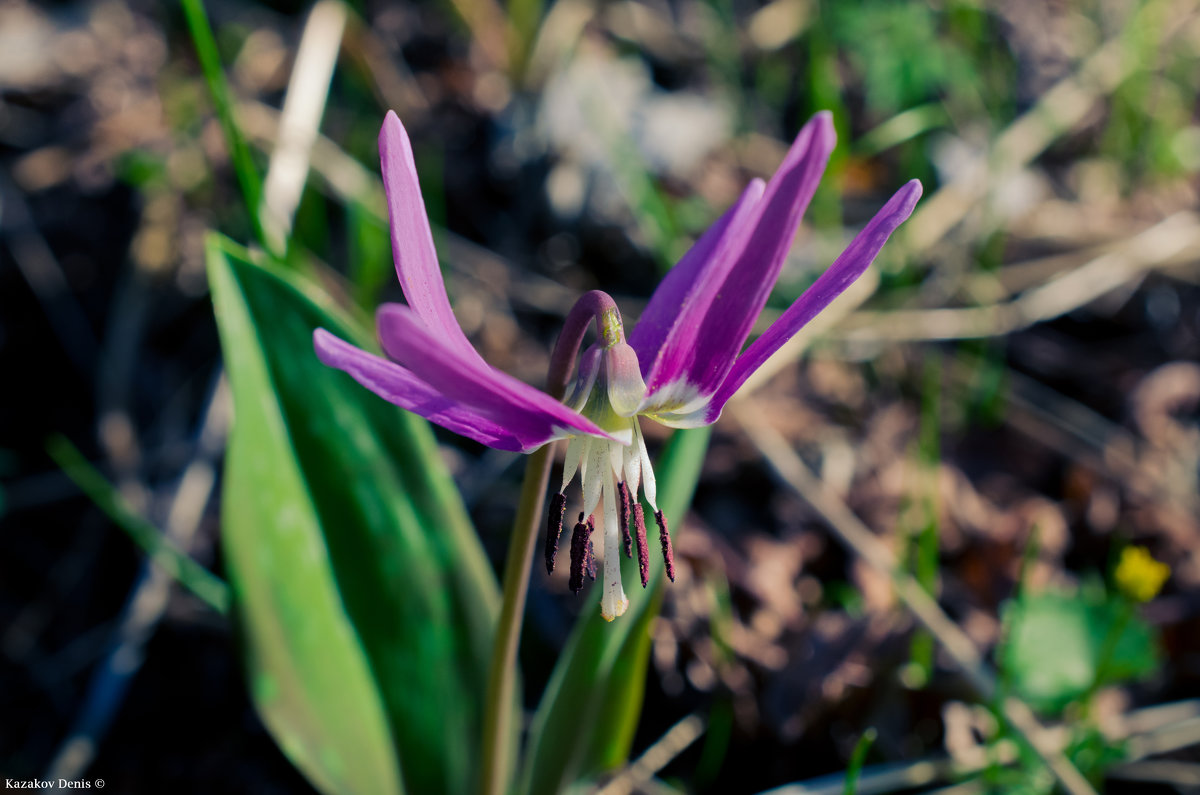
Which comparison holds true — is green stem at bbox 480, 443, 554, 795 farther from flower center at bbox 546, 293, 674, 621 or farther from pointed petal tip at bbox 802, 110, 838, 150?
pointed petal tip at bbox 802, 110, 838, 150

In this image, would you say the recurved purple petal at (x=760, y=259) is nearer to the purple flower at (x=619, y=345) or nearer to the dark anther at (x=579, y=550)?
the purple flower at (x=619, y=345)

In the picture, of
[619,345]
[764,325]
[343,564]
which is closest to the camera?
[619,345]

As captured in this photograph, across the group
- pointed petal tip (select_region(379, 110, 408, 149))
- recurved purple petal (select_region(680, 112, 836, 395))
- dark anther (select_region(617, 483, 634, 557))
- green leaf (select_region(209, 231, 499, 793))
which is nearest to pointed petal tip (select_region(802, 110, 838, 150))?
recurved purple petal (select_region(680, 112, 836, 395))

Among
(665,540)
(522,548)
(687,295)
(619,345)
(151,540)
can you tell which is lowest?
(151,540)

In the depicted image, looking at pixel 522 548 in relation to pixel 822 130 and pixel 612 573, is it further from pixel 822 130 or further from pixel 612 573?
pixel 822 130

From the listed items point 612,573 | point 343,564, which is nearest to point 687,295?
point 612,573

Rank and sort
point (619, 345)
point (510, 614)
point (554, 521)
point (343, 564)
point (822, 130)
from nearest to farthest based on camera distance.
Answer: point (822, 130), point (619, 345), point (554, 521), point (510, 614), point (343, 564)

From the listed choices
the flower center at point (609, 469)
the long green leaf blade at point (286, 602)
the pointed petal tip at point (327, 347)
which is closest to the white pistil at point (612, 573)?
the flower center at point (609, 469)
